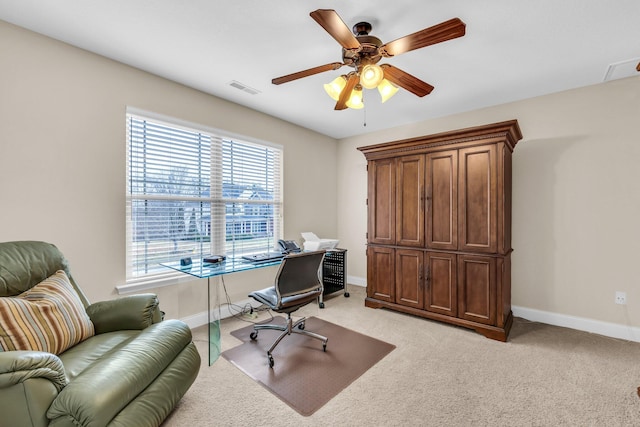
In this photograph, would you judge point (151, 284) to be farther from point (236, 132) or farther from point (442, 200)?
point (442, 200)

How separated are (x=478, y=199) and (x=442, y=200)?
35 centimetres

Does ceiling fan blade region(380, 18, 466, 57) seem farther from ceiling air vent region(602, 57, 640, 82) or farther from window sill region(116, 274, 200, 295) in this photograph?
window sill region(116, 274, 200, 295)

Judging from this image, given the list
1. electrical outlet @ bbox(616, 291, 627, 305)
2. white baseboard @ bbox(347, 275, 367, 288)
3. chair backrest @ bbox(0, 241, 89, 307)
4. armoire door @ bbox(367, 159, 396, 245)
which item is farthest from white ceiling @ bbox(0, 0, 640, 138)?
white baseboard @ bbox(347, 275, 367, 288)

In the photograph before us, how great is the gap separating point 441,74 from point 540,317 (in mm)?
2866

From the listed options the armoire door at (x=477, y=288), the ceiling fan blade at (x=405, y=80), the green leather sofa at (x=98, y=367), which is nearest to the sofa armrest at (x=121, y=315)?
the green leather sofa at (x=98, y=367)

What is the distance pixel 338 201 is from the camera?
16.3 feet

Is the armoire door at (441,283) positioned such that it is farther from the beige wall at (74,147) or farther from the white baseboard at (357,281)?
the beige wall at (74,147)

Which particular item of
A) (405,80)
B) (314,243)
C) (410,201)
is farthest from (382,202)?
(405,80)

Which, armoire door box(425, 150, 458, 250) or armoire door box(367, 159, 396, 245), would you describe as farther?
armoire door box(367, 159, 396, 245)

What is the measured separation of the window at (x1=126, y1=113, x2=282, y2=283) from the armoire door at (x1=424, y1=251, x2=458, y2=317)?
2056mm

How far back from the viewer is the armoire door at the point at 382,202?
3.45m

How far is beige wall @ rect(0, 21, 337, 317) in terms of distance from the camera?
204 cm

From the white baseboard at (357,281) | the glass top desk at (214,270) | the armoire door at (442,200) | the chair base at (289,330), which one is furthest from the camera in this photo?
the white baseboard at (357,281)

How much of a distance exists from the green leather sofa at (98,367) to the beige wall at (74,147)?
17.8 inches
